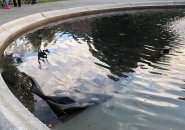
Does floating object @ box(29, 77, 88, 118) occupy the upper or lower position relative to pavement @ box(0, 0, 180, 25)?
upper

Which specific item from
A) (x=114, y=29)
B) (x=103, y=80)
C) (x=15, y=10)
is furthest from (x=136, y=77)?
(x=15, y=10)

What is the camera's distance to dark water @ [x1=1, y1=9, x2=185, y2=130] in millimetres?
8172

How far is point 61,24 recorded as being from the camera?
1881 centimetres

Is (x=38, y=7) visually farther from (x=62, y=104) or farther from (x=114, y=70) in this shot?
(x=62, y=104)

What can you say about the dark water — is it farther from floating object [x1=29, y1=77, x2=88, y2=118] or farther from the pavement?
the pavement

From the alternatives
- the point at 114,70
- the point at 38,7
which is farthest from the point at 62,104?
the point at 38,7

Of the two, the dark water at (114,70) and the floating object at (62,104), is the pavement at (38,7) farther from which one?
the floating object at (62,104)

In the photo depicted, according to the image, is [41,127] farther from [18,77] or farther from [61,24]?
[61,24]

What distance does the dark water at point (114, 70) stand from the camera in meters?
8.17

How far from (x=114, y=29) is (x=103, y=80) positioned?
275 inches

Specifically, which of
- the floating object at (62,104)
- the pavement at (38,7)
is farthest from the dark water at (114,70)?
the pavement at (38,7)

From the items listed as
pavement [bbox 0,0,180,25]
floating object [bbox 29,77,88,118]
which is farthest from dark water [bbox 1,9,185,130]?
pavement [bbox 0,0,180,25]

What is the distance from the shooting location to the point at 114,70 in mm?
11211

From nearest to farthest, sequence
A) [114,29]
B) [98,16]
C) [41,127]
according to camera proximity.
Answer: [41,127], [114,29], [98,16]
